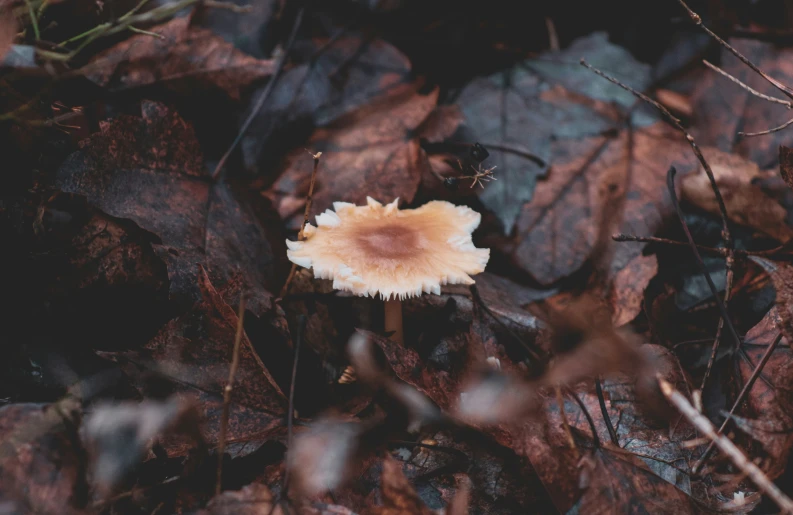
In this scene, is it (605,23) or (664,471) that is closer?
(664,471)

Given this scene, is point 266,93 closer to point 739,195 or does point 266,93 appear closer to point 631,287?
point 631,287

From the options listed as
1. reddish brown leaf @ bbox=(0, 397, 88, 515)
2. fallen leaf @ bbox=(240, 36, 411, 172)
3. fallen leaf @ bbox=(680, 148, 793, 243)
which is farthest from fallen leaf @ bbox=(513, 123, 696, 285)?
reddish brown leaf @ bbox=(0, 397, 88, 515)

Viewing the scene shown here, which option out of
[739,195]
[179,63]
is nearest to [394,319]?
[179,63]

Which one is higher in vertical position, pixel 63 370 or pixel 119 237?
pixel 119 237

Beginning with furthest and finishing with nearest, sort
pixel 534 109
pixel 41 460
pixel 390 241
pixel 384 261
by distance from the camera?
pixel 534 109, pixel 390 241, pixel 384 261, pixel 41 460

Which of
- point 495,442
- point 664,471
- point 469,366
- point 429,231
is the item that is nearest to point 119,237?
point 429,231

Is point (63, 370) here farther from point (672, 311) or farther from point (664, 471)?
point (672, 311)

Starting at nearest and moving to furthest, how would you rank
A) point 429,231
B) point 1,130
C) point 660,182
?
point 1,130 < point 429,231 < point 660,182

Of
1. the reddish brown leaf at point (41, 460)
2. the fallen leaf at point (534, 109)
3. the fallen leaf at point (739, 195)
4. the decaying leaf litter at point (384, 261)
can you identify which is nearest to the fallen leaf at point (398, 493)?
the decaying leaf litter at point (384, 261)
